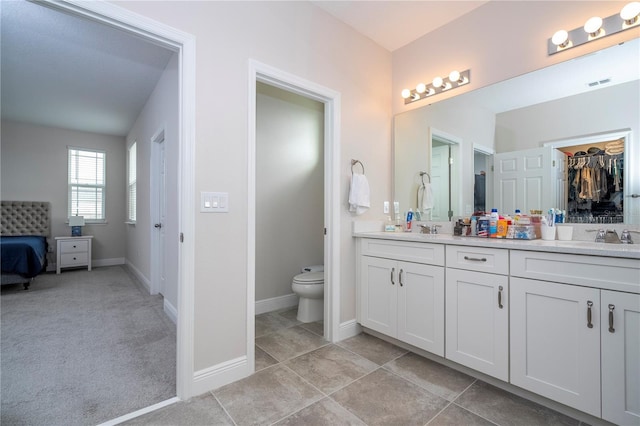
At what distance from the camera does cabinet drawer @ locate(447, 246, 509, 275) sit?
1671 mm

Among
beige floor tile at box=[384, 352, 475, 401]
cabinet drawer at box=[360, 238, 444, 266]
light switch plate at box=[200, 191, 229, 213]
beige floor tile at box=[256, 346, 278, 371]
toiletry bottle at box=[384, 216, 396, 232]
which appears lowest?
beige floor tile at box=[256, 346, 278, 371]

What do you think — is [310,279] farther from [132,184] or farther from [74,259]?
[74,259]

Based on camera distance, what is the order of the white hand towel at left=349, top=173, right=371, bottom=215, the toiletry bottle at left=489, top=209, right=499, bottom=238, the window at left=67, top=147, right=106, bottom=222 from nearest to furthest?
the toiletry bottle at left=489, top=209, right=499, bottom=238
the white hand towel at left=349, top=173, right=371, bottom=215
the window at left=67, top=147, right=106, bottom=222

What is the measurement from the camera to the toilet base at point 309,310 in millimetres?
2848

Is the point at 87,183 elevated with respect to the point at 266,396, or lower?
elevated

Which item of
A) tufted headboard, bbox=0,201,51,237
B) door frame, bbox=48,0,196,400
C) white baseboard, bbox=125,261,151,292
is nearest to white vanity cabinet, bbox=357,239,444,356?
door frame, bbox=48,0,196,400

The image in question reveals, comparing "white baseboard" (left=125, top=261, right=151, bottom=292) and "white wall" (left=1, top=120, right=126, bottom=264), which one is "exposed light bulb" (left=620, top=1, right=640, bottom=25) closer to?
"white baseboard" (left=125, top=261, right=151, bottom=292)

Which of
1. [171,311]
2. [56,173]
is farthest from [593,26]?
[56,173]

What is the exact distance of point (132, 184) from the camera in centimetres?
525

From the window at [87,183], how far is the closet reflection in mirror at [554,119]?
615cm

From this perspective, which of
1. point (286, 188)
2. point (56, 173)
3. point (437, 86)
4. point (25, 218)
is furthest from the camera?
point (56, 173)

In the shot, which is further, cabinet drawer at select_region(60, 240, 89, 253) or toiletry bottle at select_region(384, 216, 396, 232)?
cabinet drawer at select_region(60, 240, 89, 253)

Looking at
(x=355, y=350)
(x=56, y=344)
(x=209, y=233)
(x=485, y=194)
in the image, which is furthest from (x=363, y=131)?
(x=56, y=344)

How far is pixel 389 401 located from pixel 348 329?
878mm
